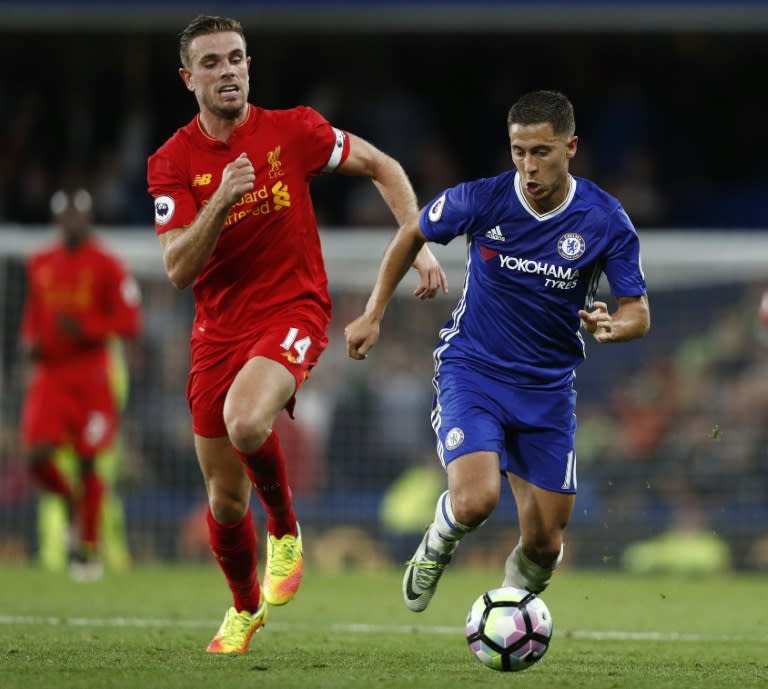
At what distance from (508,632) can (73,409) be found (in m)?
6.72

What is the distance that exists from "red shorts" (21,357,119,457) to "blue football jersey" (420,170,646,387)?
5.73 metres

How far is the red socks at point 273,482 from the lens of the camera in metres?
6.46

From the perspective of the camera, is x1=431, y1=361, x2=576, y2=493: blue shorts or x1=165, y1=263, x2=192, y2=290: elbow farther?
x1=431, y1=361, x2=576, y2=493: blue shorts

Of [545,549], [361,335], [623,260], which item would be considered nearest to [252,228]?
[361,335]

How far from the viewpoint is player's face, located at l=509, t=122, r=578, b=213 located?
6.43 metres

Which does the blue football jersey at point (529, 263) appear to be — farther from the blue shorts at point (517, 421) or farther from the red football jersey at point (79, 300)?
the red football jersey at point (79, 300)

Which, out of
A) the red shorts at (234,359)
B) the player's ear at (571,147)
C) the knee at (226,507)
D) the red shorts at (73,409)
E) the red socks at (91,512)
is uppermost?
the player's ear at (571,147)

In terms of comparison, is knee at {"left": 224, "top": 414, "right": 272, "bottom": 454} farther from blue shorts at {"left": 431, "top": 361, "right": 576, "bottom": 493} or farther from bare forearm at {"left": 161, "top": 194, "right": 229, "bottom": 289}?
blue shorts at {"left": 431, "top": 361, "right": 576, "bottom": 493}

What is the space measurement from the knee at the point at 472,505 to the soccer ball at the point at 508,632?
1.31ft

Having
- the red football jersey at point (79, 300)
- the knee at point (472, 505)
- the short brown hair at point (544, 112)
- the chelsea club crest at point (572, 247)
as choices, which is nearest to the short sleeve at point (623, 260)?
the chelsea club crest at point (572, 247)

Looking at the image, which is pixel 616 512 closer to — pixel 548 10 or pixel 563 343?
pixel 548 10

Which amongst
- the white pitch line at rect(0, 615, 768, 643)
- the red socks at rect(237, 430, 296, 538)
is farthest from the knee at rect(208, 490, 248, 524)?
the white pitch line at rect(0, 615, 768, 643)

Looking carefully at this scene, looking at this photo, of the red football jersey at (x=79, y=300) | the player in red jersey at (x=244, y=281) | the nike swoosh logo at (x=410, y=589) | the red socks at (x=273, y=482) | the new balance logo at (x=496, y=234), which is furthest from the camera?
the red football jersey at (x=79, y=300)

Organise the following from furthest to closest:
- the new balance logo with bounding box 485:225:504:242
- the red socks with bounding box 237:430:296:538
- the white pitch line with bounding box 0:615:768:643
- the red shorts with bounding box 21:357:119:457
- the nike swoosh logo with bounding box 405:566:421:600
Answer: the red shorts with bounding box 21:357:119:457 < the white pitch line with bounding box 0:615:768:643 < the nike swoosh logo with bounding box 405:566:421:600 < the new balance logo with bounding box 485:225:504:242 < the red socks with bounding box 237:430:296:538
